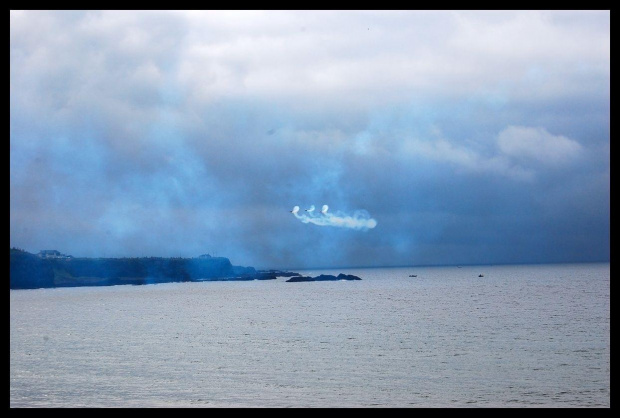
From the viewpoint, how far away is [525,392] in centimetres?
3391

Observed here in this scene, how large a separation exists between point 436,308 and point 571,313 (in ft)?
63.0

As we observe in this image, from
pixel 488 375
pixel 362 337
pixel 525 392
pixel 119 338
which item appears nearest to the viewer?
pixel 525 392

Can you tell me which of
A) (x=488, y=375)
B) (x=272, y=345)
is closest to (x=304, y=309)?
(x=272, y=345)

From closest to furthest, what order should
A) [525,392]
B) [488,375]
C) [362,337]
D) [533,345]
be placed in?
[525,392], [488,375], [533,345], [362,337]

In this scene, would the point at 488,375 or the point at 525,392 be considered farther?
the point at 488,375

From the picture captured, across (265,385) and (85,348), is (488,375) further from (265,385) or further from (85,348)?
(85,348)
